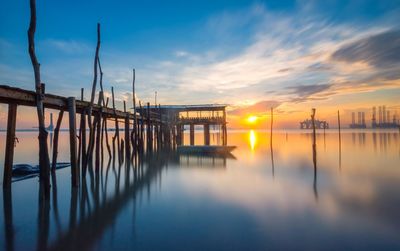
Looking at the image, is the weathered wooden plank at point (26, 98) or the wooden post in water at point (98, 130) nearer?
the weathered wooden plank at point (26, 98)

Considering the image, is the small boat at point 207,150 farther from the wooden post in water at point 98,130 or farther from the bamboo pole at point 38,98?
the bamboo pole at point 38,98

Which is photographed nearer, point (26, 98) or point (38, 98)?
point (26, 98)

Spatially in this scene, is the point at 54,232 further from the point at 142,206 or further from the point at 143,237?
the point at 142,206

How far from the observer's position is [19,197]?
8430mm

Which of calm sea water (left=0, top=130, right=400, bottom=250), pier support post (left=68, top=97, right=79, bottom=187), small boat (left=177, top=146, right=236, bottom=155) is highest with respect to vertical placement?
pier support post (left=68, top=97, right=79, bottom=187)

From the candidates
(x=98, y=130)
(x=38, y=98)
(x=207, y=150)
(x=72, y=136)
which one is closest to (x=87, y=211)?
(x=72, y=136)

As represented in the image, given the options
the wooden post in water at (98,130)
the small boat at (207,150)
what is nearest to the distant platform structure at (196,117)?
the small boat at (207,150)

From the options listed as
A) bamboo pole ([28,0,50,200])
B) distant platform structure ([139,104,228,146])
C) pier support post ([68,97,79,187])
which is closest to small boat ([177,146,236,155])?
distant platform structure ([139,104,228,146])

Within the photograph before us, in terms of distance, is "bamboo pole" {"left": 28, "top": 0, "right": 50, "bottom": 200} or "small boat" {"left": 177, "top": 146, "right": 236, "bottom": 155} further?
"small boat" {"left": 177, "top": 146, "right": 236, "bottom": 155}

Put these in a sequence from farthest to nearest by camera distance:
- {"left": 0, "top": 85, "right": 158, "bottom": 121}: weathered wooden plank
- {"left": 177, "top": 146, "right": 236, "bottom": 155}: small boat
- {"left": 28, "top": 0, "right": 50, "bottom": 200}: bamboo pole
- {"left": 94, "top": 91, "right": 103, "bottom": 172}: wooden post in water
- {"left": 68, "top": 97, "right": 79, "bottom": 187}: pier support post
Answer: {"left": 177, "top": 146, "right": 236, "bottom": 155}: small boat < {"left": 94, "top": 91, "right": 103, "bottom": 172}: wooden post in water < {"left": 68, "top": 97, "right": 79, "bottom": 187}: pier support post < {"left": 28, "top": 0, "right": 50, "bottom": 200}: bamboo pole < {"left": 0, "top": 85, "right": 158, "bottom": 121}: weathered wooden plank

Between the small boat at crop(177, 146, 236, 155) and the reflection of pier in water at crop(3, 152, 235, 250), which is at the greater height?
the small boat at crop(177, 146, 236, 155)

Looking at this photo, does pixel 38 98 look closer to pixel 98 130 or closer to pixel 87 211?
pixel 87 211

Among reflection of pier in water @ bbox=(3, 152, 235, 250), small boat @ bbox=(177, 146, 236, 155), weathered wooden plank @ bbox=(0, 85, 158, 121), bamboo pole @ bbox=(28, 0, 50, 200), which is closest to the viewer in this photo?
reflection of pier in water @ bbox=(3, 152, 235, 250)

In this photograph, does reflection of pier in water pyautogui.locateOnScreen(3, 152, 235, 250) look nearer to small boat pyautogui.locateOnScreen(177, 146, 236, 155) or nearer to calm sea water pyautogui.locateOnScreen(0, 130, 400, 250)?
calm sea water pyautogui.locateOnScreen(0, 130, 400, 250)
